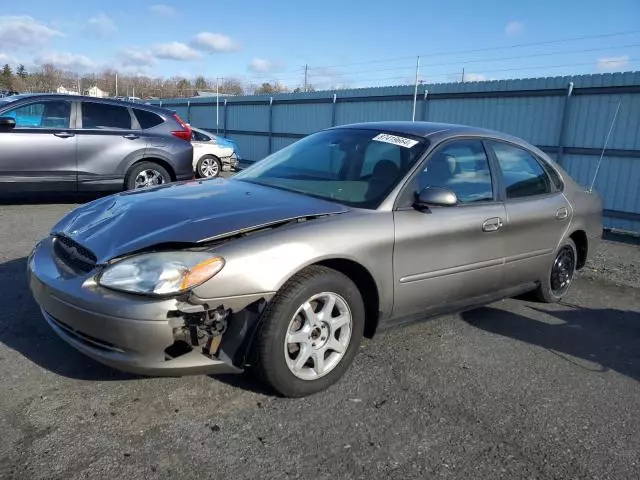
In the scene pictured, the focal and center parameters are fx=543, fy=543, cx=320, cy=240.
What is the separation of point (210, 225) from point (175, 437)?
3.47 ft

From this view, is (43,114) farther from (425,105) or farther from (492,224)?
(425,105)

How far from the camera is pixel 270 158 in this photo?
4520mm

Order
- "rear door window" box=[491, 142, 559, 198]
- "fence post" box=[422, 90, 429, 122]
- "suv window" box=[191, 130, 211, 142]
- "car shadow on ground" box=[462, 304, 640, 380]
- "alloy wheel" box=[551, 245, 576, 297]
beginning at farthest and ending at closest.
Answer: "suv window" box=[191, 130, 211, 142] → "fence post" box=[422, 90, 429, 122] → "alloy wheel" box=[551, 245, 576, 297] → "rear door window" box=[491, 142, 559, 198] → "car shadow on ground" box=[462, 304, 640, 380]

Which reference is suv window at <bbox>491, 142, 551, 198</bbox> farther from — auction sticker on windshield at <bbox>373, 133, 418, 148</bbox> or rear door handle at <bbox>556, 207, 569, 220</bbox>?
auction sticker on windshield at <bbox>373, 133, 418, 148</bbox>

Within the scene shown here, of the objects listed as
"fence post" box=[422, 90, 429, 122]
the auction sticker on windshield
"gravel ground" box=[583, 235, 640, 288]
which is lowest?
"gravel ground" box=[583, 235, 640, 288]

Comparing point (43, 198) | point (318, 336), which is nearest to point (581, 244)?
point (318, 336)

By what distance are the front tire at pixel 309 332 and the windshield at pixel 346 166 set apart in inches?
25.7

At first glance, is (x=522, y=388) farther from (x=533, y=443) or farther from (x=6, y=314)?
(x=6, y=314)

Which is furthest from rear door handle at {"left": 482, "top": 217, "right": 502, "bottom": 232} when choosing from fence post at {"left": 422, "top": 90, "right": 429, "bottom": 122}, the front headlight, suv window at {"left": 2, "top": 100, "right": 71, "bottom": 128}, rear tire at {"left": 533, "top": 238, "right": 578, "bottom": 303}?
fence post at {"left": 422, "top": 90, "right": 429, "bottom": 122}

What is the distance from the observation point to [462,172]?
13.0 feet

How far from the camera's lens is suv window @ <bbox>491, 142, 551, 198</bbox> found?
4.24 m

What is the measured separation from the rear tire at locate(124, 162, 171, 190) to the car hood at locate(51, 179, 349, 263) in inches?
196

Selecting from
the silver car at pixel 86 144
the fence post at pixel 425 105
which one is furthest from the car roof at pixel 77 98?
the fence post at pixel 425 105

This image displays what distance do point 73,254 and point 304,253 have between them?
133 centimetres
